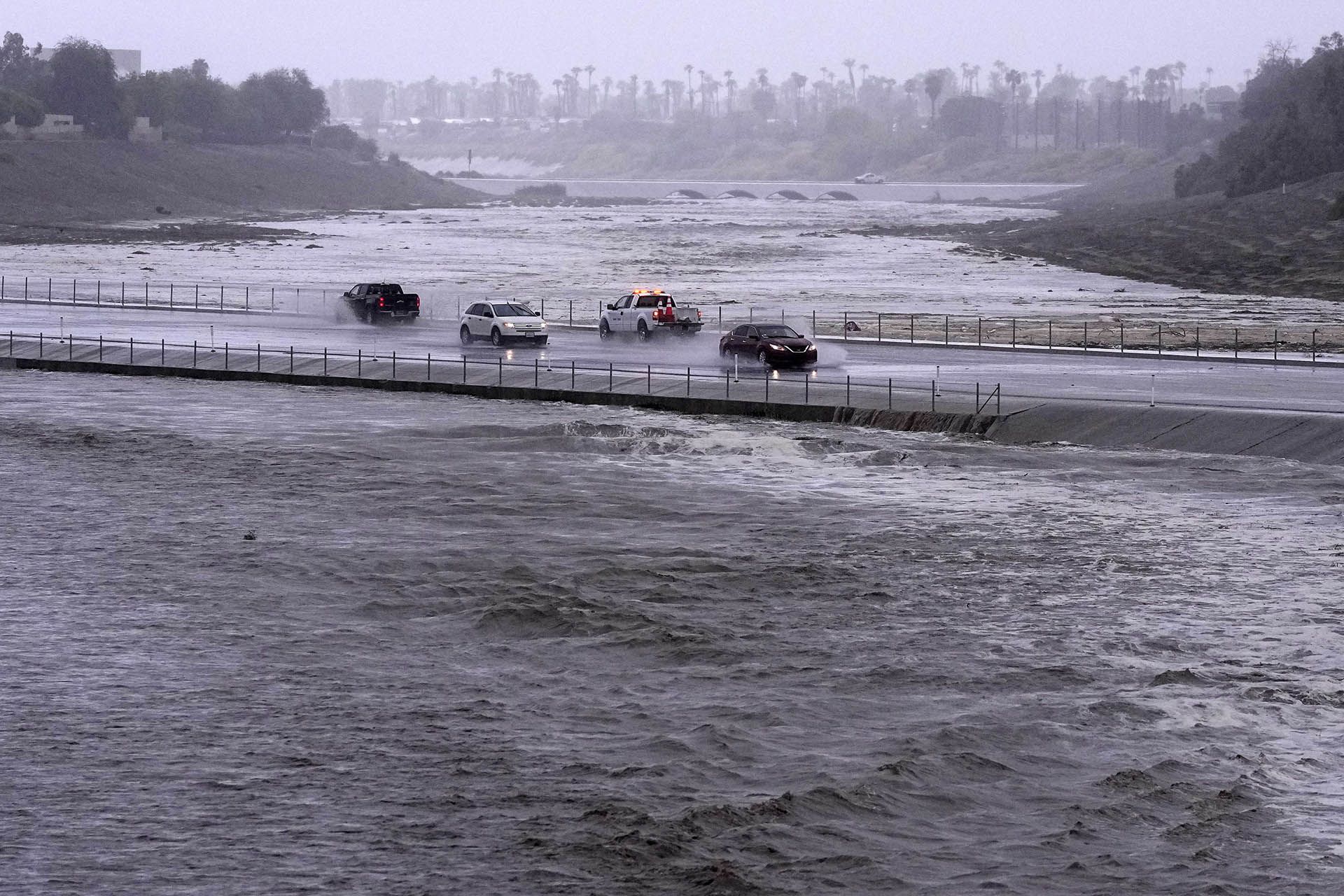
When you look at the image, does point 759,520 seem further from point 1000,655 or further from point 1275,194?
point 1275,194

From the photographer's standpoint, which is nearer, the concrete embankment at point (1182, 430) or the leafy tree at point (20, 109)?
the concrete embankment at point (1182, 430)

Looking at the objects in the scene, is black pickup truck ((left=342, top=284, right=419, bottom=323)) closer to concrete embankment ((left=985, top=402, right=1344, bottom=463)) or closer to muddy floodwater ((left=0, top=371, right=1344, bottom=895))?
muddy floodwater ((left=0, top=371, right=1344, bottom=895))

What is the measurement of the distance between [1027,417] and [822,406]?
526 cm

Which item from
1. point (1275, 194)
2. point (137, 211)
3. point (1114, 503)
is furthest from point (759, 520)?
point (137, 211)

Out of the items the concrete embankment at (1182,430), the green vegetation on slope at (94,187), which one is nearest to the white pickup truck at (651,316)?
the concrete embankment at (1182,430)

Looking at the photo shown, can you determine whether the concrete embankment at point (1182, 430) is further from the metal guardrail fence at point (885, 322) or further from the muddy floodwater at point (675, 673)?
the metal guardrail fence at point (885, 322)

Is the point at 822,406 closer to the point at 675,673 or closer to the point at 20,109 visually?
the point at 675,673

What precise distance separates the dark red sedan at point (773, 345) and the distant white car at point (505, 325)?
27.5ft

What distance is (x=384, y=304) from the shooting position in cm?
7062

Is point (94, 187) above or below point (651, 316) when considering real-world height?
above

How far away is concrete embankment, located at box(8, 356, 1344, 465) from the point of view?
39688 millimetres

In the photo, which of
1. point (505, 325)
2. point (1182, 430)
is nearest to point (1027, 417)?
point (1182, 430)

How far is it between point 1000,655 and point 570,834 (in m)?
8.56

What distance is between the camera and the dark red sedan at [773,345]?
52.8 m
